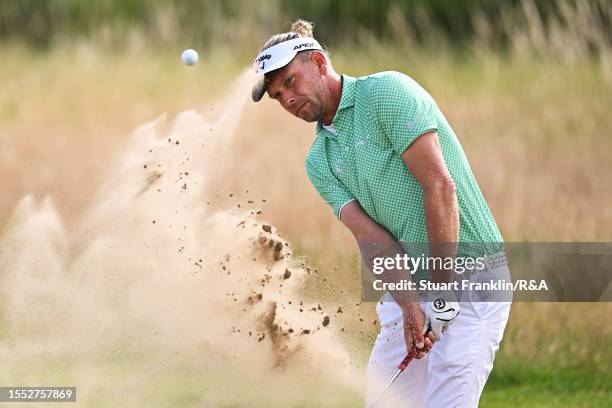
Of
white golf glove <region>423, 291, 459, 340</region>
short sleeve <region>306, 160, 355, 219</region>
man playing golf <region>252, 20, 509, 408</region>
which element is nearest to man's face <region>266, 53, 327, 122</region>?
man playing golf <region>252, 20, 509, 408</region>

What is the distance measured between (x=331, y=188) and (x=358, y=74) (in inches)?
362

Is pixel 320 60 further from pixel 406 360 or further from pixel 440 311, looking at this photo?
pixel 406 360

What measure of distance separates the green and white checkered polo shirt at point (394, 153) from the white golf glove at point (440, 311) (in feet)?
0.58

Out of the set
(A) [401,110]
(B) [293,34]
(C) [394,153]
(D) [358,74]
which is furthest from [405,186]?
(D) [358,74]

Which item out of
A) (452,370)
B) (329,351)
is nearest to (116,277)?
(329,351)

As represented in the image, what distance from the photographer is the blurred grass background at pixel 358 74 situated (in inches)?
274

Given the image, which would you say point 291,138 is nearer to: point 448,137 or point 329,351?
point 329,351

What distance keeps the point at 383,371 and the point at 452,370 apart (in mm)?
392

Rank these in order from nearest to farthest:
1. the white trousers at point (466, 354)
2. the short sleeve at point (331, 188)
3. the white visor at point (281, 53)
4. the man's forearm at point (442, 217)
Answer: the man's forearm at point (442, 217) → the white trousers at point (466, 354) → the white visor at point (281, 53) → the short sleeve at point (331, 188)

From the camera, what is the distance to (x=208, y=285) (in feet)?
18.5

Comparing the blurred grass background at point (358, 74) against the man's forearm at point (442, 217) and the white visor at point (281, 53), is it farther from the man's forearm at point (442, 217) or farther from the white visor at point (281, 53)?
the white visor at point (281, 53)

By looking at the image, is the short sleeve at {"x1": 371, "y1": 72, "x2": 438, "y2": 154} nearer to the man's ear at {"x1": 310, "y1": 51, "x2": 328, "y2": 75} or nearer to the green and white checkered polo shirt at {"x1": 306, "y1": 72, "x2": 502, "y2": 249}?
the green and white checkered polo shirt at {"x1": 306, "y1": 72, "x2": 502, "y2": 249}

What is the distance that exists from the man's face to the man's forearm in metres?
0.50

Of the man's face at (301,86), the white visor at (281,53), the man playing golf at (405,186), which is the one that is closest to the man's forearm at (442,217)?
the man playing golf at (405,186)
